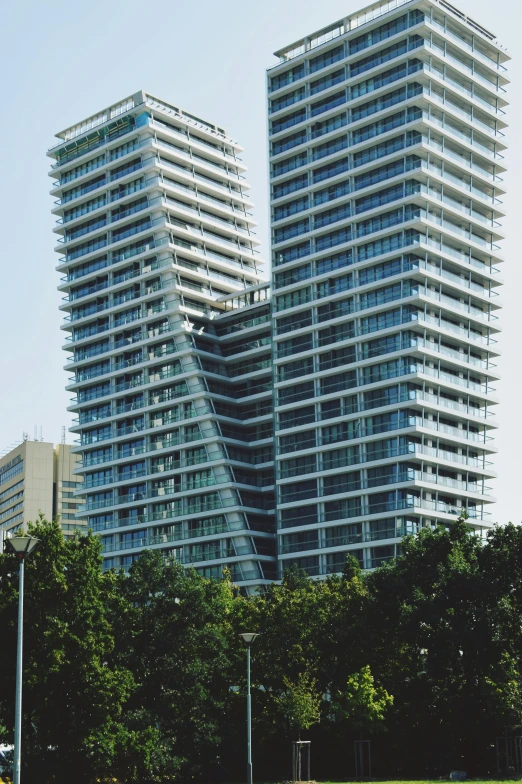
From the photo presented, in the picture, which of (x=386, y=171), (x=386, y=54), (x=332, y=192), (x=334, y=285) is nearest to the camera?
(x=386, y=171)

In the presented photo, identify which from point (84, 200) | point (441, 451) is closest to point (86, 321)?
point (84, 200)

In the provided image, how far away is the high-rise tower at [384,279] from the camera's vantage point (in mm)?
112062

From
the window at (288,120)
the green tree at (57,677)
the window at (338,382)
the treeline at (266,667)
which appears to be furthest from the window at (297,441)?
the green tree at (57,677)

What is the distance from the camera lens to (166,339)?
134125mm

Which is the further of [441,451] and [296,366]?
[296,366]

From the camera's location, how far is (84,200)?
485ft

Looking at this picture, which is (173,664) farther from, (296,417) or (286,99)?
(286,99)

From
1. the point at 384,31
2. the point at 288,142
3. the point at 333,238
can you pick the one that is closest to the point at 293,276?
the point at 333,238

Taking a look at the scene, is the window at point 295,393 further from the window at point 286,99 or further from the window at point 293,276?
the window at point 286,99

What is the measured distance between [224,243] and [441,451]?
48248 millimetres

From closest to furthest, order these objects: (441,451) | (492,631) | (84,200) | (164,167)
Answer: (492,631), (441,451), (164,167), (84,200)

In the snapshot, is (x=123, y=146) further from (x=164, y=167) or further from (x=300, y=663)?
(x=300, y=663)

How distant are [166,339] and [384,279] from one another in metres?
31.6

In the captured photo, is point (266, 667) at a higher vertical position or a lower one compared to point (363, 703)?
higher
